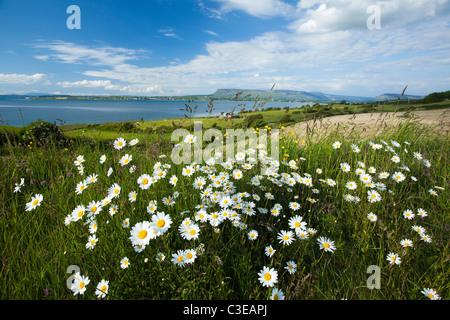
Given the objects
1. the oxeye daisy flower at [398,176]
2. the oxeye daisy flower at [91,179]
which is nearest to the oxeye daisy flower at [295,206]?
the oxeye daisy flower at [398,176]

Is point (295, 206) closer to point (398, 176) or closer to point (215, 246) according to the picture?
point (215, 246)

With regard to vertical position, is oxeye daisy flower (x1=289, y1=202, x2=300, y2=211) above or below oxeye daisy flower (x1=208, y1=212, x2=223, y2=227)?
below

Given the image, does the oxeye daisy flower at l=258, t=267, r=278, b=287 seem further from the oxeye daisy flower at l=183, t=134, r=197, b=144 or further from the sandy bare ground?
the sandy bare ground

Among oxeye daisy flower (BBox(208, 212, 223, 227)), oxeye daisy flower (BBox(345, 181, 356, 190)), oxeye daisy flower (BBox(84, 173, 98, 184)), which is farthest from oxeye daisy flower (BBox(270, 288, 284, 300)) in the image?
oxeye daisy flower (BBox(84, 173, 98, 184))

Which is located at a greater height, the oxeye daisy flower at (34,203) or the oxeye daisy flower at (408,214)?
the oxeye daisy flower at (34,203)

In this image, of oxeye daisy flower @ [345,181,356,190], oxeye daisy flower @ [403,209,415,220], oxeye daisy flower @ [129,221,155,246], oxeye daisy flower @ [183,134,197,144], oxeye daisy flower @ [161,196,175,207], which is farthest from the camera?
oxeye daisy flower @ [183,134,197,144]

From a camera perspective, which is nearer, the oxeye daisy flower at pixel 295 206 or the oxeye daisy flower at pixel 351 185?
the oxeye daisy flower at pixel 295 206

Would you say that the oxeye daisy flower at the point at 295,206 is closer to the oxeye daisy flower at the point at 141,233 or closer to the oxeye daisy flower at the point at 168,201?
the oxeye daisy flower at the point at 168,201

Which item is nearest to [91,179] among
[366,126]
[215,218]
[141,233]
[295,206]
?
[141,233]

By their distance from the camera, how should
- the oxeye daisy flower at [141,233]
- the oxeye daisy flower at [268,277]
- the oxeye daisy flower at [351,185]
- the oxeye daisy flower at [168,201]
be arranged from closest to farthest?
the oxeye daisy flower at [141,233] < the oxeye daisy flower at [268,277] < the oxeye daisy flower at [168,201] < the oxeye daisy flower at [351,185]

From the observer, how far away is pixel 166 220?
1.55 m

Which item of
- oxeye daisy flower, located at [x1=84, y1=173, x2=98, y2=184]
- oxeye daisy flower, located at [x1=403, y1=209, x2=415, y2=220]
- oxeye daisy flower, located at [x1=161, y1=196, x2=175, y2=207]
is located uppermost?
oxeye daisy flower, located at [x1=84, y1=173, x2=98, y2=184]
